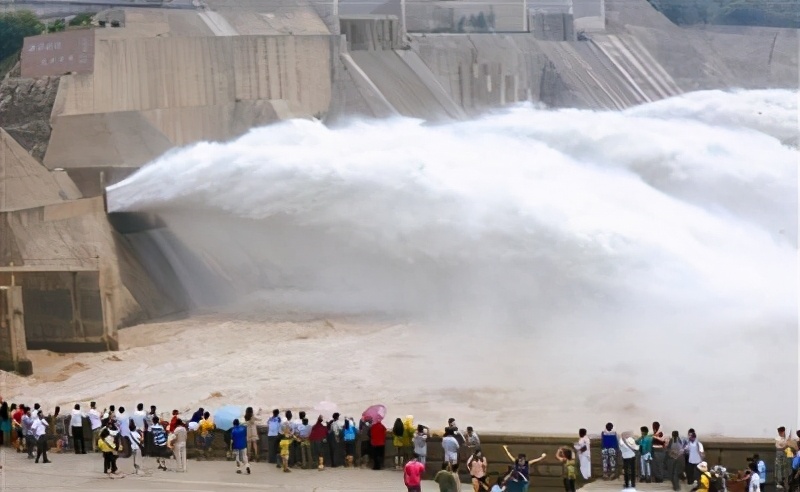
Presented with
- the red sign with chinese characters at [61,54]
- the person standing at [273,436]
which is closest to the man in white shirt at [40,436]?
the person standing at [273,436]

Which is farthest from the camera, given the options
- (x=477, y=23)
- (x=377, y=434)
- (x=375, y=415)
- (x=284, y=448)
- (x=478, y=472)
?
(x=477, y=23)

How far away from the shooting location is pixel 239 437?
45.3 feet

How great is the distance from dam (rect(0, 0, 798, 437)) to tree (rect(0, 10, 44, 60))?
6293mm

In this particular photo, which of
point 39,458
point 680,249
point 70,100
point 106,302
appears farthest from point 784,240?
point 70,100

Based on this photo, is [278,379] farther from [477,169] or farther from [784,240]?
[784,240]

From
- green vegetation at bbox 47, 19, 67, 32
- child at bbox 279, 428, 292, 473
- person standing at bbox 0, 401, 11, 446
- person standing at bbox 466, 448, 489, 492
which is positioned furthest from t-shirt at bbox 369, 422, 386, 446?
green vegetation at bbox 47, 19, 67, 32

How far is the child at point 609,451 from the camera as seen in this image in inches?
510

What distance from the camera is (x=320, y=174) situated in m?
25.3

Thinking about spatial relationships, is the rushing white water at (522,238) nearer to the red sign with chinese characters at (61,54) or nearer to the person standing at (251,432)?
the person standing at (251,432)

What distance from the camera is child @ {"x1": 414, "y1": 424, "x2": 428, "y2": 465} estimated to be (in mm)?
13352

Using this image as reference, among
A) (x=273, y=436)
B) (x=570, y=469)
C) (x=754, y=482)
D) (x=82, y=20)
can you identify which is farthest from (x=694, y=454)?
(x=82, y=20)

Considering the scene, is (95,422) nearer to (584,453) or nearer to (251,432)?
(251,432)

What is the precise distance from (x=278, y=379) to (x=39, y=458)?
5.16m

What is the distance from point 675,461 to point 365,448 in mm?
3207
